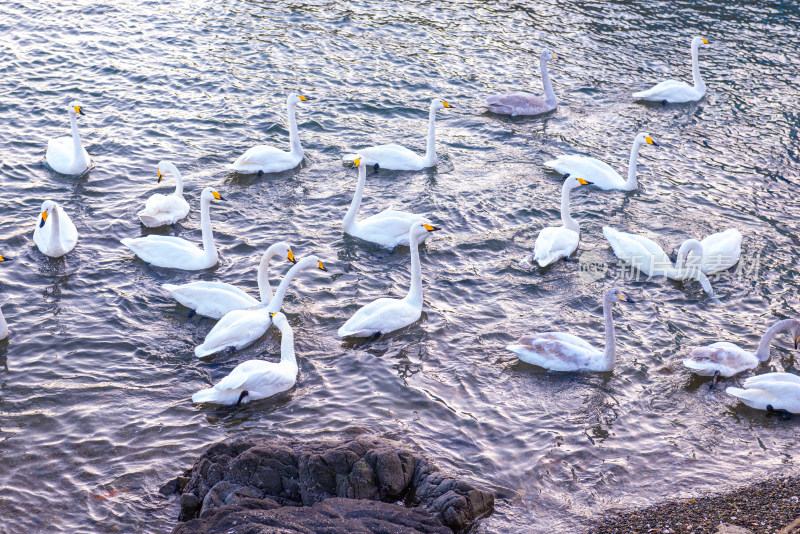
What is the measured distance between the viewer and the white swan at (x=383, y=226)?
509 inches

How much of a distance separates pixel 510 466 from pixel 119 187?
897 centimetres

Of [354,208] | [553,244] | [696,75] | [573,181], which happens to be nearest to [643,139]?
[573,181]

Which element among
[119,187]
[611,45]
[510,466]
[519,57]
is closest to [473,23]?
[519,57]

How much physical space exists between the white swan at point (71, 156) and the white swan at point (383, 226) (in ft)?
16.5

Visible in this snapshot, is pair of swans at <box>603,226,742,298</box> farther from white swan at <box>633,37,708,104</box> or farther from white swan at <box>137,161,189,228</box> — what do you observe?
white swan at <box>137,161,189,228</box>

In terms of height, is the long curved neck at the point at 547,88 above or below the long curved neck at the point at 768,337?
above

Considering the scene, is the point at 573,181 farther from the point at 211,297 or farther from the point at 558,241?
the point at 211,297

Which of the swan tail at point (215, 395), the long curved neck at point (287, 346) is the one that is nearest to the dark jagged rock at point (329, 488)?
the swan tail at point (215, 395)

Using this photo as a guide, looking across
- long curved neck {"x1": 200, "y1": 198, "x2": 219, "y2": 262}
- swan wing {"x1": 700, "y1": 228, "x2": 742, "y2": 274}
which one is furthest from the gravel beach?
long curved neck {"x1": 200, "y1": 198, "x2": 219, "y2": 262}

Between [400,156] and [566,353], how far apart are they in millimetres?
6088

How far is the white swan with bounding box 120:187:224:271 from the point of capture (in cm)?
1198

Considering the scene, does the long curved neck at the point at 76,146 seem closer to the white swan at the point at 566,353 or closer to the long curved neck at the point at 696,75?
the white swan at the point at 566,353

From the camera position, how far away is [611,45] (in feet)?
66.8

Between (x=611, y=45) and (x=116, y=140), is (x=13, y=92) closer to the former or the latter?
(x=116, y=140)
